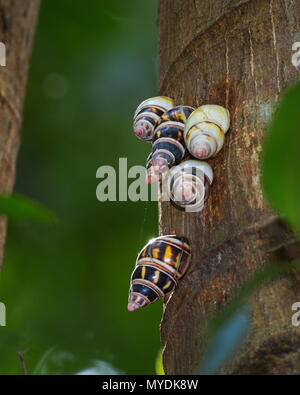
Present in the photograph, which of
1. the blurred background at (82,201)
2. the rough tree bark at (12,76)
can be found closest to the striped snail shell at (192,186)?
the rough tree bark at (12,76)

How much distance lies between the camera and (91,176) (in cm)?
383

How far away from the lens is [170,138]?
140 centimetres

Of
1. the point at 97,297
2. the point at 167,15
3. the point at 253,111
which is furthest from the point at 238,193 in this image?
the point at 97,297

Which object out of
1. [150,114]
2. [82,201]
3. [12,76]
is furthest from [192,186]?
[82,201]

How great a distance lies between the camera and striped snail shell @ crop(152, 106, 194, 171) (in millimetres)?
1361

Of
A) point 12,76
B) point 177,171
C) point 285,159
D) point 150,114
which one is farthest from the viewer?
point 12,76

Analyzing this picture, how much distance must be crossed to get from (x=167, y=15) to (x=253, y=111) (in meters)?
0.46

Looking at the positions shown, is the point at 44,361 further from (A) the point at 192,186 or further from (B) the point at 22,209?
(B) the point at 22,209

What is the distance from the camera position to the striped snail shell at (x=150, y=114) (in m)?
1.49

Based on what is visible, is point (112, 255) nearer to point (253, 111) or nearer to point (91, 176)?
point (91, 176)

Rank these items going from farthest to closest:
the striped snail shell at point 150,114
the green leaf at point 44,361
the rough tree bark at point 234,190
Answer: the green leaf at point 44,361, the striped snail shell at point 150,114, the rough tree bark at point 234,190

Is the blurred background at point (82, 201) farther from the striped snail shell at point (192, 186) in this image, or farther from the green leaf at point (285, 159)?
the green leaf at point (285, 159)

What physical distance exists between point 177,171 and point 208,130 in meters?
0.15
